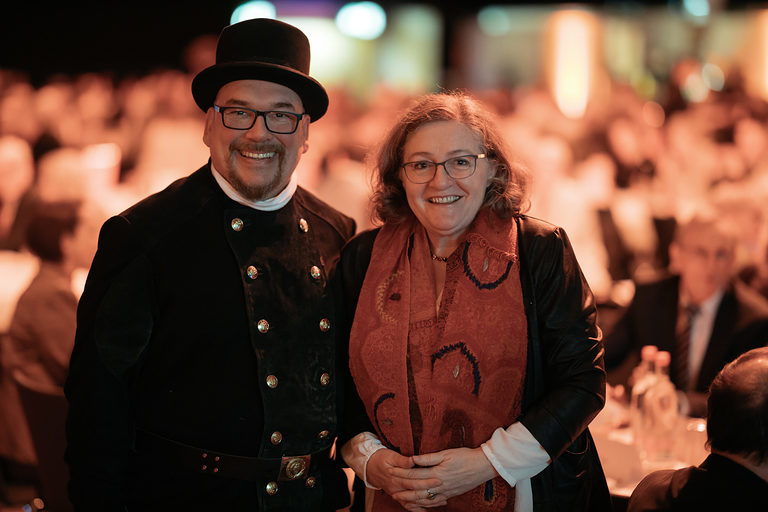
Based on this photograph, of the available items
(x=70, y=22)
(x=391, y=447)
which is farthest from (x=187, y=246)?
(x=70, y=22)

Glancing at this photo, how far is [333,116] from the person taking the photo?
35.5 ft

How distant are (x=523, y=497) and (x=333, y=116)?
9.04 meters

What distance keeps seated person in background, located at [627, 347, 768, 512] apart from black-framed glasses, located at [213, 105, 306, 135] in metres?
1.41

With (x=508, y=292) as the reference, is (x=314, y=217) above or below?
above

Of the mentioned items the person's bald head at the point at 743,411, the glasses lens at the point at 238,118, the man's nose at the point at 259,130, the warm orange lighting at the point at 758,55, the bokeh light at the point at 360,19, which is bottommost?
the person's bald head at the point at 743,411

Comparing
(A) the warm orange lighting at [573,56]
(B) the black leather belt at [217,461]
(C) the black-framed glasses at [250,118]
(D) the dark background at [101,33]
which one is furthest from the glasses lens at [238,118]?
(A) the warm orange lighting at [573,56]

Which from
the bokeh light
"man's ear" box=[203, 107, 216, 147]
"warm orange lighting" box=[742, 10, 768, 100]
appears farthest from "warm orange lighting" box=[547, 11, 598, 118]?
"man's ear" box=[203, 107, 216, 147]

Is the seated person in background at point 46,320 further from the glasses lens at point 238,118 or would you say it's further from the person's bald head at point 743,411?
the person's bald head at point 743,411

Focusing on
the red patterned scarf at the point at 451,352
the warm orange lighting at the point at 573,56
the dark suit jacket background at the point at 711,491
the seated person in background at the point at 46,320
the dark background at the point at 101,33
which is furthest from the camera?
the warm orange lighting at the point at 573,56

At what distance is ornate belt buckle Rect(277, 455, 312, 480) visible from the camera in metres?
2.27

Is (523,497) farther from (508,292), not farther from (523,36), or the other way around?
(523,36)

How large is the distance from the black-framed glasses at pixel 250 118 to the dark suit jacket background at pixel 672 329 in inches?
88.8

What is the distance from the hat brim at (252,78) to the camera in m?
2.27

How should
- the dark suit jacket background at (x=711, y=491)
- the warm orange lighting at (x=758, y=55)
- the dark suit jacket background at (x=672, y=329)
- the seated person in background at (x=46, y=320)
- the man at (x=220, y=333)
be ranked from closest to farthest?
the dark suit jacket background at (x=711, y=491), the man at (x=220, y=333), the dark suit jacket background at (x=672, y=329), the seated person in background at (x=46, y=320), the warm orange lighting at (x=758, y=55)
